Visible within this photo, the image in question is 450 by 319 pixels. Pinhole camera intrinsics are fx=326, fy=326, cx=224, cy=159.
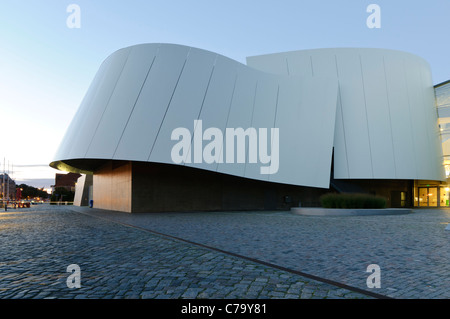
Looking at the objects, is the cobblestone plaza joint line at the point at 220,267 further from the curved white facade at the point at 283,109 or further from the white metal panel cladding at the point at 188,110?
the curved white facade at the point at 283,109

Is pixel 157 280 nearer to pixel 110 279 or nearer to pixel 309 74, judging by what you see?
pixel 110 279

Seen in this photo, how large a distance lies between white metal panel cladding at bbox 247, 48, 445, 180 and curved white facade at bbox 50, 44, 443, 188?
82 mm

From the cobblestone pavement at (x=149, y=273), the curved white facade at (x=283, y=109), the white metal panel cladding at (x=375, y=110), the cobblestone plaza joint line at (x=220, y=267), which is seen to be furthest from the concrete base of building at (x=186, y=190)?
the cobblestone pavement at (x=149, y=273)

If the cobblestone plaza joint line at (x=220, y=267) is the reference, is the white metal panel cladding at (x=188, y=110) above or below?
above

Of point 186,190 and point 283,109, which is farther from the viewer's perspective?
Answer: point 283,109

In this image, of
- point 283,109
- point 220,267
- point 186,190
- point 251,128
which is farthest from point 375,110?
point 220,267

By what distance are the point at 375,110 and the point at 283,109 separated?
852 cm

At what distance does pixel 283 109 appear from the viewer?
23234mm

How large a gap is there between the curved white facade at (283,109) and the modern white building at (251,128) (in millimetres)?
79

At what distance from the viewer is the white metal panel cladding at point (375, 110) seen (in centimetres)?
2564

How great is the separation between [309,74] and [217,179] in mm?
11733

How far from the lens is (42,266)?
496 centimetres

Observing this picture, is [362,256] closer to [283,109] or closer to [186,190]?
[186,190]

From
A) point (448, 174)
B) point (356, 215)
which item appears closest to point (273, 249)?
point (356, 215)
